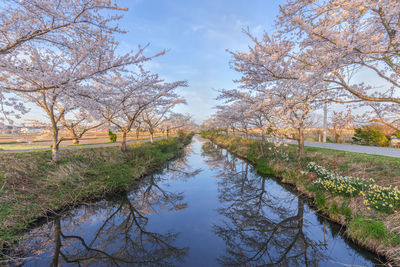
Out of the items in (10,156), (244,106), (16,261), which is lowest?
(16,261)

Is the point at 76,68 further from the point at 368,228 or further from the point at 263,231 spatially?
the point at 368,228

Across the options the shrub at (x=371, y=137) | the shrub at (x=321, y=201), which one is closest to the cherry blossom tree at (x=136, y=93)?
the shrub at (x=321, y=201)

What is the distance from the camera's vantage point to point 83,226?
5285mm

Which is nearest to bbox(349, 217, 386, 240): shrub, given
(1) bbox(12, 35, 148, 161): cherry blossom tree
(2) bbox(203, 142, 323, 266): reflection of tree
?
(2) bbox(203, 142, 323, 266): reflection of tree

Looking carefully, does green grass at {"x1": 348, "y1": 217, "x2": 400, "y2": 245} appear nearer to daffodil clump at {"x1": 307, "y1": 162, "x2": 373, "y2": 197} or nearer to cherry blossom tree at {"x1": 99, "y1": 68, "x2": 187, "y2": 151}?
daffodil clump at {"x1": 307, "y1": 162, "x2": 373, "y2": 197}

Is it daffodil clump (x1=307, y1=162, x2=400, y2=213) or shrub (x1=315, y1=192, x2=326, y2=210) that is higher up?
daffodil clump (x1=307, y1=162, x2=400, y2=213)

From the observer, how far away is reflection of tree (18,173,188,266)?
3984 millimetres

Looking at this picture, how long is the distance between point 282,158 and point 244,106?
5611 mm

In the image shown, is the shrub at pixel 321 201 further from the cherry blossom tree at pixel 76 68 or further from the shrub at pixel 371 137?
the shrub at pixel 371 137

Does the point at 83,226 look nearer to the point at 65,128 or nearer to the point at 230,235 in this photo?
the point at 230,235

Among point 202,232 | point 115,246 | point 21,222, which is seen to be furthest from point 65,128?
point 202,232

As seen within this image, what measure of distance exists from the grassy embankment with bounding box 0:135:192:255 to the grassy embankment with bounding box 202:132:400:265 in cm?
921

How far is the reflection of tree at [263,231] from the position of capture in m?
4.12

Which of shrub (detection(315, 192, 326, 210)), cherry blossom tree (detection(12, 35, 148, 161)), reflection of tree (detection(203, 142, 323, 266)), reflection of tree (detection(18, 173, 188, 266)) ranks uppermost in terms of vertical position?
cherry blossom tree (detection(12, 35, 148, 161))
